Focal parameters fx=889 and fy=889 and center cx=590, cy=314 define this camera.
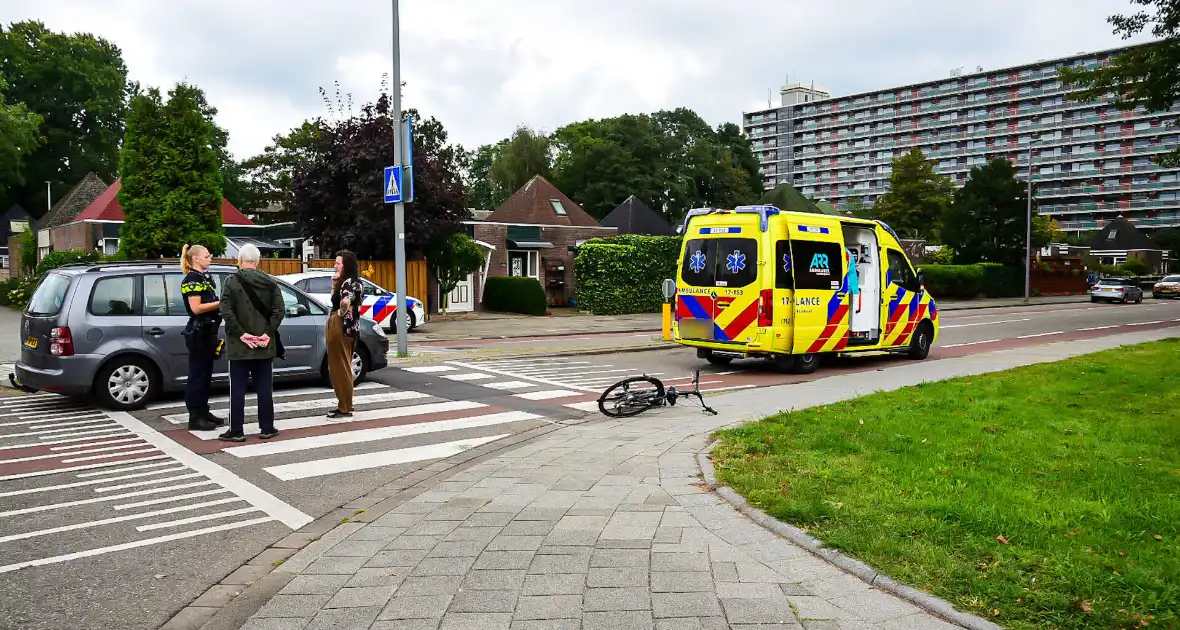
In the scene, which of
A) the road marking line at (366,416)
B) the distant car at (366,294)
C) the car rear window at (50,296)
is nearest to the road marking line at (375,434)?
the road marking line at (366,416)

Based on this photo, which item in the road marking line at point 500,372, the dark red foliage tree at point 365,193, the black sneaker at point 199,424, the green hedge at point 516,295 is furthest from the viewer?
the green hedge at point 516,295

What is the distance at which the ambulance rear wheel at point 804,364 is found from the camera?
14.0 m

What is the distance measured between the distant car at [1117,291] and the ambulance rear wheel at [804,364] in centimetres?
3687

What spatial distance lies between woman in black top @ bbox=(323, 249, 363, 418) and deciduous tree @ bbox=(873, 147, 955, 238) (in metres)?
70.6

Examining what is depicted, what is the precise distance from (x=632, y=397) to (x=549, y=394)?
208cm

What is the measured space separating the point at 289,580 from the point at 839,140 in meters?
142

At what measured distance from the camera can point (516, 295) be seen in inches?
1261

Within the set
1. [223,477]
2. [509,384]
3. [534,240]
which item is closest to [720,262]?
[509,384]

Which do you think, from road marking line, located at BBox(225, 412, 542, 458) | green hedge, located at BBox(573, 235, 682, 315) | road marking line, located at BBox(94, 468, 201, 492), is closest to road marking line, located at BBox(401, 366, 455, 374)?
road marking line, located at BBox(225, 412, 542, 458)

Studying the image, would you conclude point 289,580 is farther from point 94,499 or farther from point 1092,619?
point 1092,619

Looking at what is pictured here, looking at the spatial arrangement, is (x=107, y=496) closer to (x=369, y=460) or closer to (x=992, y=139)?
(x=369, y=460)

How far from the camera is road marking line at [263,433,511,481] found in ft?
22.6

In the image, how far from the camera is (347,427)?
8.74 metres

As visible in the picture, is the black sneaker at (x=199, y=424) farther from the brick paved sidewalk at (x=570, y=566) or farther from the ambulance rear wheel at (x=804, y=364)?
the ambulance rear wheel at (x=804, y=364)
